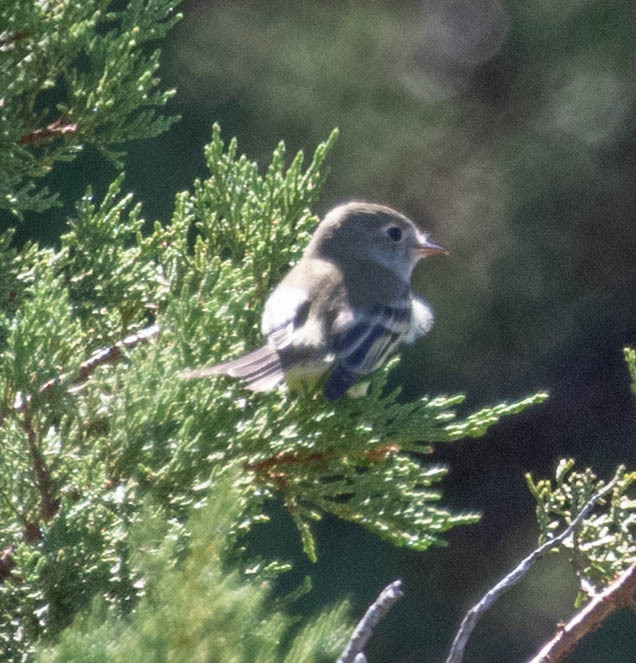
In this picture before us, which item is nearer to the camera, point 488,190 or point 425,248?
point 425,248

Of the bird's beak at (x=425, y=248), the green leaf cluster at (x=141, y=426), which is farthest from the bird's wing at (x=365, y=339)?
the bird's beak at (x=425, y=248)

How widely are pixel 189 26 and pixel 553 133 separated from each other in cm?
118

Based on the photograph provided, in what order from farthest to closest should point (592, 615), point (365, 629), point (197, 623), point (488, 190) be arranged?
point (488, 190) < point (592, 615) < point (365, 629) < point (197, 623)

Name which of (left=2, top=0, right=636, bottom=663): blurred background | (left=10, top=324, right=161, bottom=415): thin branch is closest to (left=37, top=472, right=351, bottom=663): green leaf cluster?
(left=10, top=324, right=161, bottom=415): thin branch

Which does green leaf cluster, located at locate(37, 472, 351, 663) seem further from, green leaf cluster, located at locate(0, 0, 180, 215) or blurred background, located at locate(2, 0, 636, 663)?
blurred background, located at locate(2, 0, 636, 663)

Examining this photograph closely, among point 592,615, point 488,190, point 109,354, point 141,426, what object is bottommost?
point 592,615

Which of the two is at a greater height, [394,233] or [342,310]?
[394,233]

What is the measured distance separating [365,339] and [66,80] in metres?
0.80

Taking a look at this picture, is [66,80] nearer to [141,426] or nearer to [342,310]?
[141,426]

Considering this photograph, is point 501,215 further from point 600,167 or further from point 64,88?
point 64,88

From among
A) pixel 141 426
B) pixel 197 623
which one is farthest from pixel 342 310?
pixel 197 623

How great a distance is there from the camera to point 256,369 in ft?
5.70

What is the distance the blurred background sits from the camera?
390 centimetres

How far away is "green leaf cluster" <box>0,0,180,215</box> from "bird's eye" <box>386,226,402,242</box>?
132 cm
